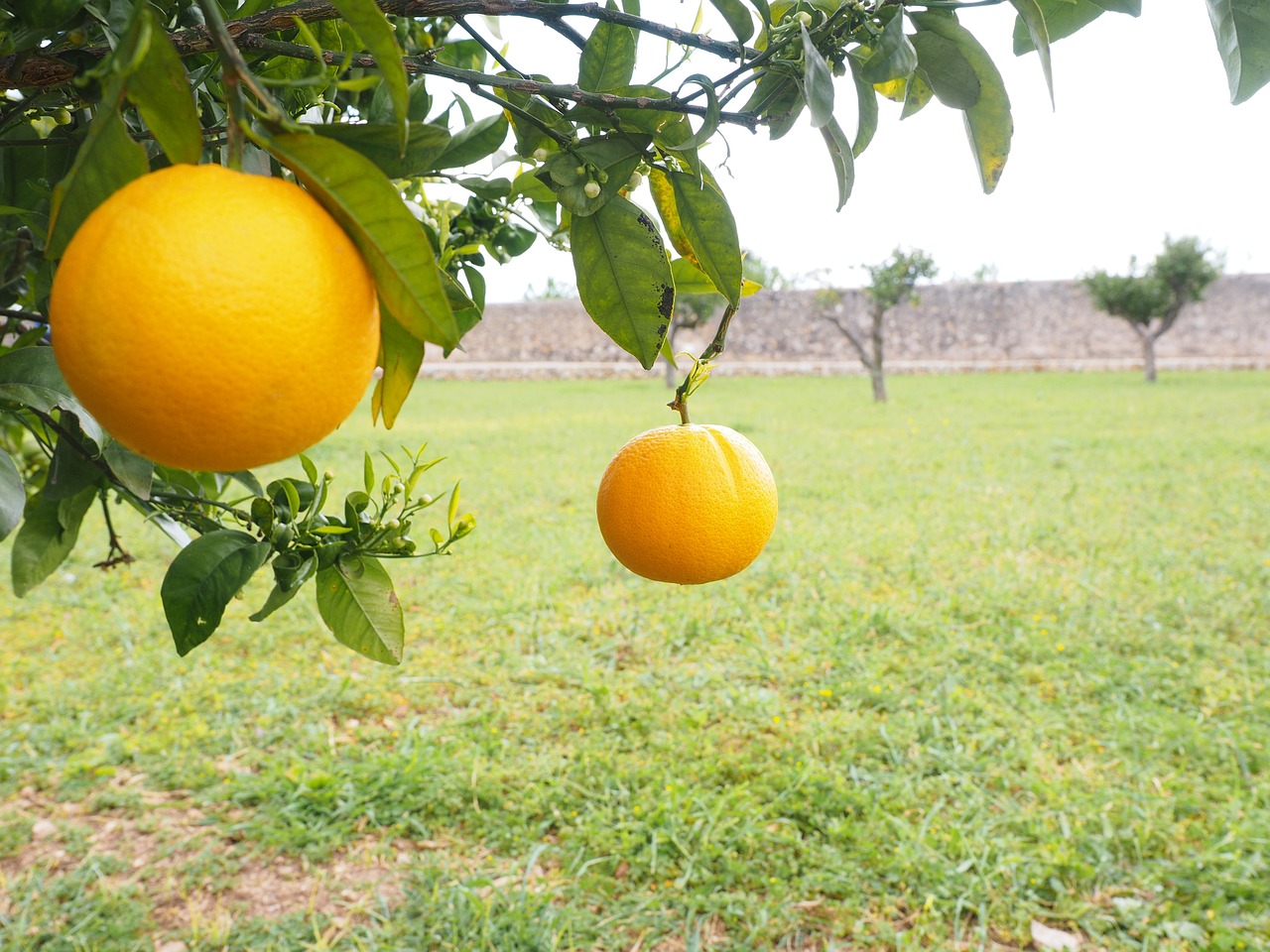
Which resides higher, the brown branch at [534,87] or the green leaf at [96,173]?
the brown branch at [534,87]

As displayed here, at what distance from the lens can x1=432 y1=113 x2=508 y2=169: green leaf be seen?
435 millimetres

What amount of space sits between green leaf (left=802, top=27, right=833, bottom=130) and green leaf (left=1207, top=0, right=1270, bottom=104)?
0.20 meters

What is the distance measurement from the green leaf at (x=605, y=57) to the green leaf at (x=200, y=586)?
0.37 metres

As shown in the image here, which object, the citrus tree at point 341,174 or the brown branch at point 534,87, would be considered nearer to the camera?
the citrus tree at point 341,174

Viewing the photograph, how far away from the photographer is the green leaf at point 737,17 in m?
0.45

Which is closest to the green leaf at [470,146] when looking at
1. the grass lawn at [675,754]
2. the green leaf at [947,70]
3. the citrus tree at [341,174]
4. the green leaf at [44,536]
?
the citrus tree at [341,174]

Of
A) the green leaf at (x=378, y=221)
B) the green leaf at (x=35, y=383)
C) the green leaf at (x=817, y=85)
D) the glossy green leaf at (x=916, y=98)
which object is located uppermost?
the glossy green leaf at (x=916, y=98)

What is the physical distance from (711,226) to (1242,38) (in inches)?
10.5

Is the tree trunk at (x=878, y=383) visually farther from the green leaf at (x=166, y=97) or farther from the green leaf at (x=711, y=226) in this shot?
the green leaf at (x=166, y=97)

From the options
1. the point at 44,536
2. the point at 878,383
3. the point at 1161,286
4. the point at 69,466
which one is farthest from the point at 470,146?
the point at 1161,286

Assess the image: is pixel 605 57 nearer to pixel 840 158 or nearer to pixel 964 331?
pixel 840 158

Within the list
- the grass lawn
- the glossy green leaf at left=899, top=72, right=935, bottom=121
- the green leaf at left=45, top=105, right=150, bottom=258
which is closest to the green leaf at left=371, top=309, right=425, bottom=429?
the green leaf at left=45, top=105, right=150, bottom=258

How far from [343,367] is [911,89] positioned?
14.9 inches

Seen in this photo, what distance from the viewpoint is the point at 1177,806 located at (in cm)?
192
